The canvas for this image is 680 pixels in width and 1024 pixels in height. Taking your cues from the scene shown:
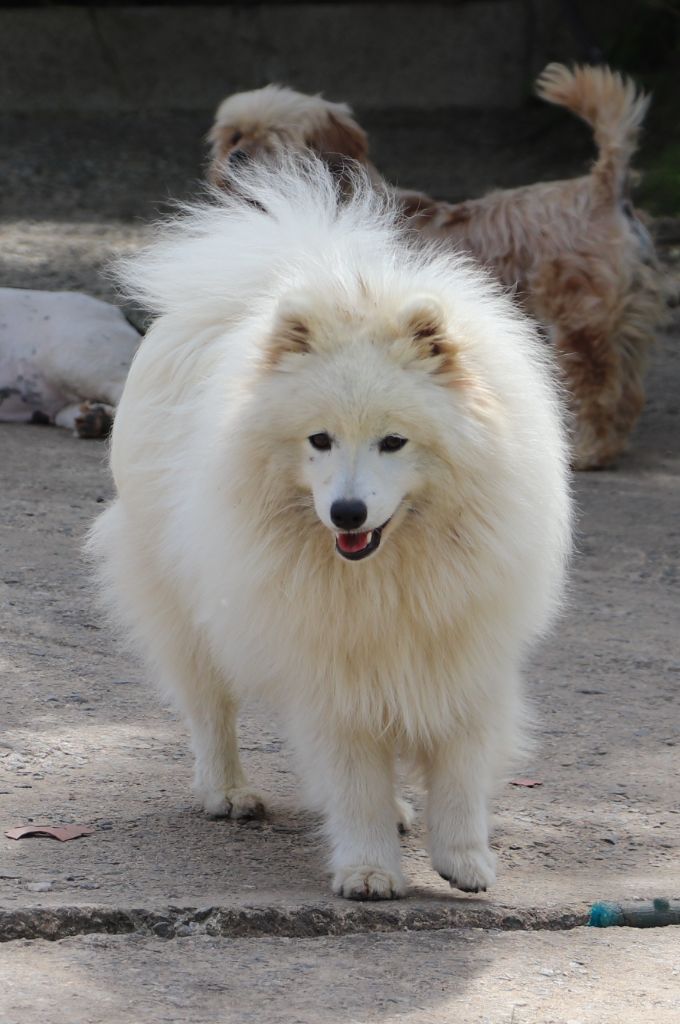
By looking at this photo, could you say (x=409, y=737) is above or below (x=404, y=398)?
below

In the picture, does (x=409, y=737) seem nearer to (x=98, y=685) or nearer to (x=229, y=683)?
(x=229, y=683)

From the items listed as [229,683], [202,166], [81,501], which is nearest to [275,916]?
[229,683]

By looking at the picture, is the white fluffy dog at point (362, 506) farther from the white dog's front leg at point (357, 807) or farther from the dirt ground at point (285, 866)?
the dirt ground at point (285, 866)

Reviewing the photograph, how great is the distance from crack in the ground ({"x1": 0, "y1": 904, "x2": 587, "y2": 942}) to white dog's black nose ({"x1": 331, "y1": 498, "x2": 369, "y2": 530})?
0.84 m

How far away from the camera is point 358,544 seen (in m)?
2.82

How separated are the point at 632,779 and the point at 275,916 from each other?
128 cm

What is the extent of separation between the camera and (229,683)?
3490mm

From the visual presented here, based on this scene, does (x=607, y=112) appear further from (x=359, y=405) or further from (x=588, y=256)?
(x=359, y=405)

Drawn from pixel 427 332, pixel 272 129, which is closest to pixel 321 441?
pixel 427 332

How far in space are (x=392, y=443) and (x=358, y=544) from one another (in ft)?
0.68

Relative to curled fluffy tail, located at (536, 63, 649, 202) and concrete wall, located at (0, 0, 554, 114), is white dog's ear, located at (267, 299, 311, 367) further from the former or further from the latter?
concrete wall, located at (0, 0, 554, 114)

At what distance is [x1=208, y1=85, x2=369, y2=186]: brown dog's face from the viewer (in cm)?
624

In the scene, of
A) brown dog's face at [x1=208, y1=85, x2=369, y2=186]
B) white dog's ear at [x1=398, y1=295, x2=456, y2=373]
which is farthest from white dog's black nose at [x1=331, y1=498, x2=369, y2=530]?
brown dog's face at [x1=208, y1=85, x2=369, y2=186]

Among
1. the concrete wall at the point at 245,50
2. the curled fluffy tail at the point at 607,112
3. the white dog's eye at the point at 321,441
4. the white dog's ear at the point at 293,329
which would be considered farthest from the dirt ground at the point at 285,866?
the concrete wall at the point at 245,50
